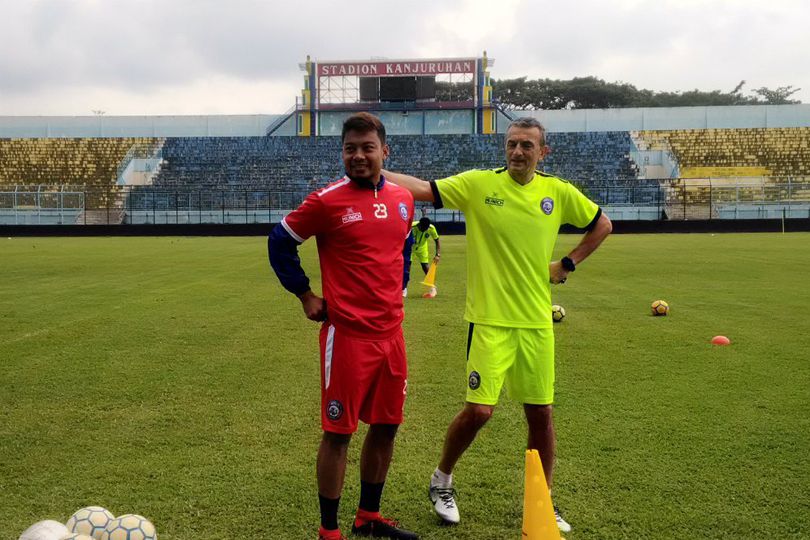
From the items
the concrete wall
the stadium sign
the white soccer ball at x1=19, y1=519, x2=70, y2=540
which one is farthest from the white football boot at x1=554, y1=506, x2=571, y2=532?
the concrete wall

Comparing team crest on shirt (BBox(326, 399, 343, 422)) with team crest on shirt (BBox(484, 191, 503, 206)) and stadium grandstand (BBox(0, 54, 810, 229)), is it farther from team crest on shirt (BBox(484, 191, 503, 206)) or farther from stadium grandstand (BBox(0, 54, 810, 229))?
stadium grandstand (BBox(0, 54, 810, 229))

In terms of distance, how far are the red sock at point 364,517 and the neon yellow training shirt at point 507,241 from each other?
1097mm

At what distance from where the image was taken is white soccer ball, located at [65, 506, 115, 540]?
133 inches

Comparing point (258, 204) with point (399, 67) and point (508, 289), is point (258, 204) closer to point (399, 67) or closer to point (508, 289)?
point (399, 67)

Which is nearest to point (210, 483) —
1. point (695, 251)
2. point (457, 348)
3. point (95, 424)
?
point (95, 424)

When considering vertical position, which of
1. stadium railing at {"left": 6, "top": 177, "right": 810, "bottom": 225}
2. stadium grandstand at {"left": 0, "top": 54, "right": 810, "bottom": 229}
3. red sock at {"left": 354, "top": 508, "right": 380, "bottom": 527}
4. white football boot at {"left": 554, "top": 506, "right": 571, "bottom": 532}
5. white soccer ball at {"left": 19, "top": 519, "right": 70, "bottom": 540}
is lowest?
white football boot at {"left": 554, "top": 506, "right": 571, "bottom": 532}

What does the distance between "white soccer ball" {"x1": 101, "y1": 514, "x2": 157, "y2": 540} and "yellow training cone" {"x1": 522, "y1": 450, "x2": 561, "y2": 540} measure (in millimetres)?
1650

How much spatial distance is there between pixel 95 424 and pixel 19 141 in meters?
52.0

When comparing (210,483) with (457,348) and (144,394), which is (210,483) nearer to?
(144,394)

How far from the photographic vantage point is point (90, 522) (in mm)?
3416

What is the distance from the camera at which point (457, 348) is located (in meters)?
8.62

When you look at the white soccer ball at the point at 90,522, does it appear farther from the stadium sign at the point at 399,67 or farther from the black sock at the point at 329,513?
the stadium sign at the point at 399,67

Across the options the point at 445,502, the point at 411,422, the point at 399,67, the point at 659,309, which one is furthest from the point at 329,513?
the point at 399,67

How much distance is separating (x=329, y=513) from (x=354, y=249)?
124 centimetres
